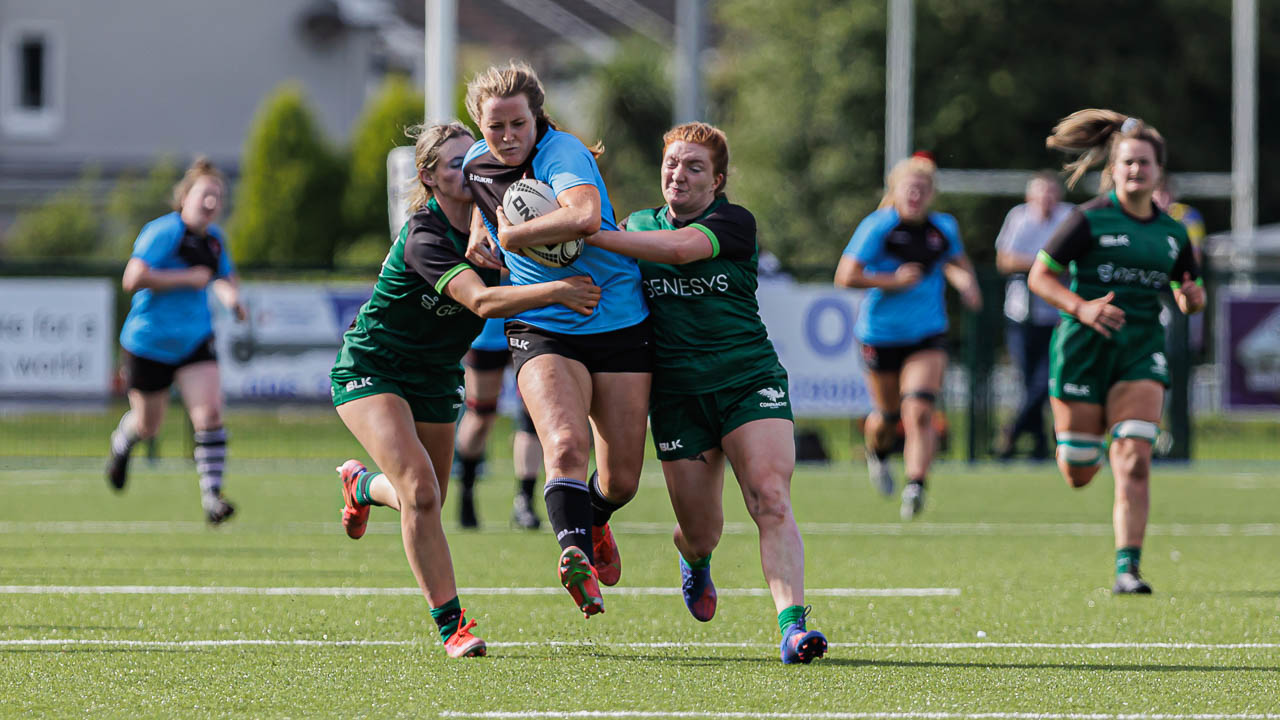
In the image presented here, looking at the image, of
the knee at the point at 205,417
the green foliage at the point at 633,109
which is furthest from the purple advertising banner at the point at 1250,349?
the green foliage at the point at 633,109

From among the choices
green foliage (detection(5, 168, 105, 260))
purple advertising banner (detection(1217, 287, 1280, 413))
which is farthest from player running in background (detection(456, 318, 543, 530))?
green foliage (detection(5, 168, 105, 260))

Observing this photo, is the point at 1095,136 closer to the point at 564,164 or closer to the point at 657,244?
the point at 657,244

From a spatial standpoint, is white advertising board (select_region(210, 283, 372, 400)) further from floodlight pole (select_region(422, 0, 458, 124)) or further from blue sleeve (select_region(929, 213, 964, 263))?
blue sleeve (select_region(929, 213, 964, 263))

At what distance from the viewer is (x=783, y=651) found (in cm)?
584

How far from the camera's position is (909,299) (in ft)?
38.4

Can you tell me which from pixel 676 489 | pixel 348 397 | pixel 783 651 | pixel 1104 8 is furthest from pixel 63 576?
pixel 1104 8

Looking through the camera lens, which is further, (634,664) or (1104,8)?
(1104,8)

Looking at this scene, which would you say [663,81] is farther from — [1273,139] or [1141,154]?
[1141,154]

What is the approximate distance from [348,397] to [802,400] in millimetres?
10513

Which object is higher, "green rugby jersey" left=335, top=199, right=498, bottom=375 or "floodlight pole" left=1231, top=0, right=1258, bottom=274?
"floodlight pole" left=1231, top=0, right=1258, bottom=274

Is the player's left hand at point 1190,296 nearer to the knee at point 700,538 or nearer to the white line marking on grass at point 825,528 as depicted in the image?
the knee at point 700,538

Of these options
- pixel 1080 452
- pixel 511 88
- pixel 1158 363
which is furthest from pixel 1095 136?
pixel 511 88

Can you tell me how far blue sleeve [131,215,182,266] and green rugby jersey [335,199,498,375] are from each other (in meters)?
4.51

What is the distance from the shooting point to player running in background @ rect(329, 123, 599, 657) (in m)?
5.98
